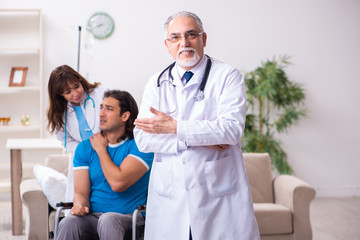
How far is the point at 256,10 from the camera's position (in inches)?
211

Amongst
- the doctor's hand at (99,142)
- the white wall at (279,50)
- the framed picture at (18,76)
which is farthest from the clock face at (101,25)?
the doctor's hand at (99,142)

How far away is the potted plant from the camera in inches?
195

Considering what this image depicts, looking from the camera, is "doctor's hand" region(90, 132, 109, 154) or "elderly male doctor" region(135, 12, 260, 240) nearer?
"elderly male doctor" region(135, 12, 260, 240)

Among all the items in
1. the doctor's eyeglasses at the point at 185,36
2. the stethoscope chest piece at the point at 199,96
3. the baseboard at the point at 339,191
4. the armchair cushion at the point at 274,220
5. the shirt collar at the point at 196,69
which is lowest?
the baseboard at the point at 339,191

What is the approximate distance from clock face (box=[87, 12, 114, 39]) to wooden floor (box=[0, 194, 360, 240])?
2155mm

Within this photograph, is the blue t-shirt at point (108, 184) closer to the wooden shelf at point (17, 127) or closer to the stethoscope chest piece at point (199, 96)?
the stethoscope chest piece at point (199, 96)

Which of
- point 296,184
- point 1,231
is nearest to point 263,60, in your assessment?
point 296,184

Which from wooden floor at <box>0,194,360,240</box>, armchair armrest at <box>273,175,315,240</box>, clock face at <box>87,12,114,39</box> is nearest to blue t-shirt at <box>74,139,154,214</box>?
armchair armrest at <box>273,175,315,240</box>

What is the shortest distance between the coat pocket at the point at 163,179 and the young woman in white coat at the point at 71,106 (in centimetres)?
71

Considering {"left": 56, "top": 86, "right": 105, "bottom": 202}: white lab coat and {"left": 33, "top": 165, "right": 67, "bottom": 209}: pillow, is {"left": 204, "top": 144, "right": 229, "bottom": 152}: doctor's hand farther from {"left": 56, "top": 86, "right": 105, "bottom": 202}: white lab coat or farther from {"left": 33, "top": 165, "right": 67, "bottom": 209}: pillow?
{"left": 33, "top": 165, "right": 67, "bottom": 209}: pillow

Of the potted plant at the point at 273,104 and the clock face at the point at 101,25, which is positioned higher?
the clock face at the point at 101,25

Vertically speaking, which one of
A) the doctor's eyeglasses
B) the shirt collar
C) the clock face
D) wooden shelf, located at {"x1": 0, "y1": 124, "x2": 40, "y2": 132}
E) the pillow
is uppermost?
the clock face

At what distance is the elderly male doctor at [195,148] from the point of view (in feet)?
5.84

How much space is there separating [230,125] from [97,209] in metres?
0.91
